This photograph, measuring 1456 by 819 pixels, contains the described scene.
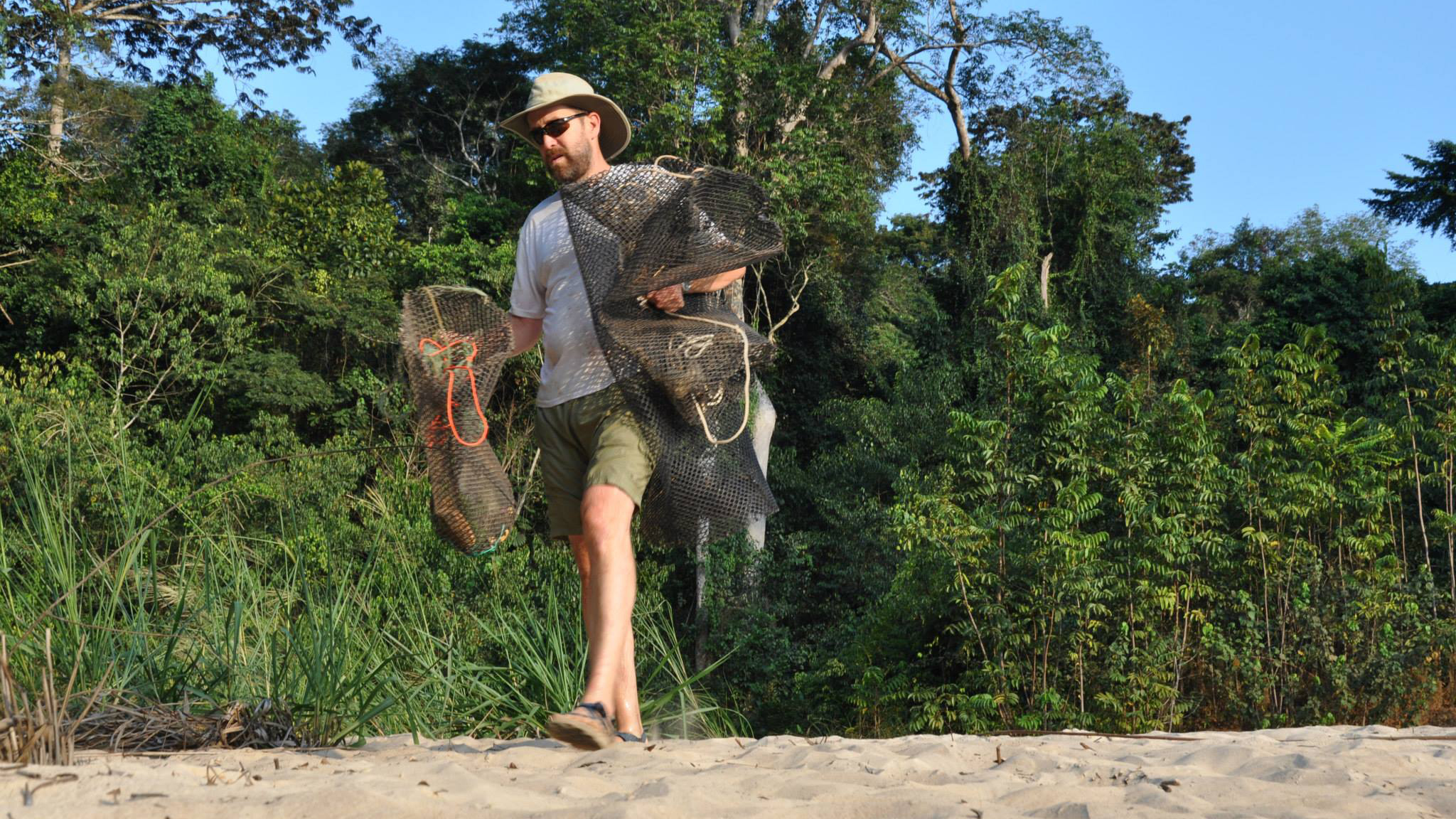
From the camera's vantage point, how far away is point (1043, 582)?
22.0ft

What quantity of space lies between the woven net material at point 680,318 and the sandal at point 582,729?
0.70 m

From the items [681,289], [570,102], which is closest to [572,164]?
[570,102]

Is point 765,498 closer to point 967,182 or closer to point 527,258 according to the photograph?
point 527,258

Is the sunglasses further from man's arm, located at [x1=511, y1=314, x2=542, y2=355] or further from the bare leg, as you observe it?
the bare leg

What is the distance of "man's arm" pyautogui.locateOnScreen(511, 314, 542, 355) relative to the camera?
3.42m

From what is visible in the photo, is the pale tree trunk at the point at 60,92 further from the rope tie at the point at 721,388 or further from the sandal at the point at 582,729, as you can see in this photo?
the sandal at the point at 582,729

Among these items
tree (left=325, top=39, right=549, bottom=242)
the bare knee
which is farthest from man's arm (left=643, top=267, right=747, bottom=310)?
tree (left=325, top=39, right=549, bottom=242)

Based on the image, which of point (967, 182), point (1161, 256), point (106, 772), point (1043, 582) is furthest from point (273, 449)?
point (1161, 256)

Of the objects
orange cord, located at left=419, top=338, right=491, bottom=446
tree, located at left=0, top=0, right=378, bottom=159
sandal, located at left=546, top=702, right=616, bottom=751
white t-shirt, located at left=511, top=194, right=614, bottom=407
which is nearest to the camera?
sandal, located at left=546, top=702, right=616, bottom=751

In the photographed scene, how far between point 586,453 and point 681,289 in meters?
0.51

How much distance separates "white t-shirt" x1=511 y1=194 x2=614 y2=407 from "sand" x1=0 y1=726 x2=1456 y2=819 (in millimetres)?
907

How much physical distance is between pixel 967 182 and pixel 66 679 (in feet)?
59.5

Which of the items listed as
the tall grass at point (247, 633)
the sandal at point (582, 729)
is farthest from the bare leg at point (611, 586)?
the tall grass at point (247, 633)

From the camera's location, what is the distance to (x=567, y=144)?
329 centimetres
